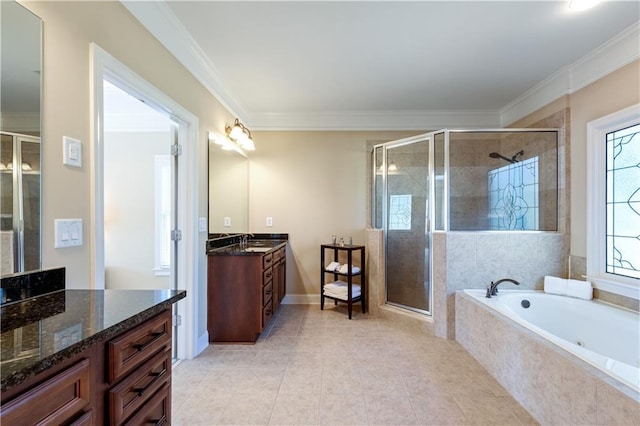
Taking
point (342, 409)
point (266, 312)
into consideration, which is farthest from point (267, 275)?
point (342, 409)

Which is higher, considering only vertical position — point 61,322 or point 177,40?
point 177,40

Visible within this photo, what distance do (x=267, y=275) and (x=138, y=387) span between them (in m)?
1.97

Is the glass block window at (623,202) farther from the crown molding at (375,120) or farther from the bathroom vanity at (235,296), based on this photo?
the bathroom vanity at (235,296)

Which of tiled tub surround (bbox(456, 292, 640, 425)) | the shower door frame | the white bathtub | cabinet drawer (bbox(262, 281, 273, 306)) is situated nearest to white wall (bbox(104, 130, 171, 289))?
cabinet drawer (bbox(262, 281, 273, 306))

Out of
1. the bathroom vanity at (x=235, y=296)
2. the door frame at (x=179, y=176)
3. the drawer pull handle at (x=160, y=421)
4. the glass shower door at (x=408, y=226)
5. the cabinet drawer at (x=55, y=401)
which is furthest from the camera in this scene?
the glass shower door at (x=408, y=226)

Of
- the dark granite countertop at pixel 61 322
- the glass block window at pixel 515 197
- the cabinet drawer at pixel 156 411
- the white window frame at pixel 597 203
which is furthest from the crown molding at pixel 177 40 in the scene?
the white window frame at pixel 597 203

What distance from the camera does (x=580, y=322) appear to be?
2.35 metres

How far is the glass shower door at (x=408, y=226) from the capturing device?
3293mm

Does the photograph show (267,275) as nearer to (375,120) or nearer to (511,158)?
(375,120)

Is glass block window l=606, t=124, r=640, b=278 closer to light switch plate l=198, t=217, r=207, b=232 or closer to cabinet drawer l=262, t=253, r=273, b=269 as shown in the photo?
cabinet drawer l=262, t=253, r=273, b=269

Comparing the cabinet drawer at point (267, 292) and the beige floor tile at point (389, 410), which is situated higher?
the cabinet drawer at point (267, 292)

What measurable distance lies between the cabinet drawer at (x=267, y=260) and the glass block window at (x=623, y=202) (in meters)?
2.95

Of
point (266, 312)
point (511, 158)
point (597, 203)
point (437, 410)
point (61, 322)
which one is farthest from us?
point (511, 158)

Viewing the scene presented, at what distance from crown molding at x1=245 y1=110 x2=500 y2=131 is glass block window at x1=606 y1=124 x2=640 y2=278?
1598mm
